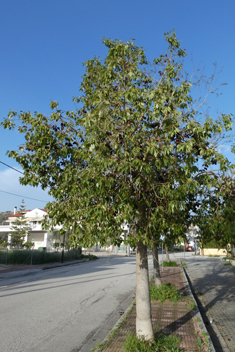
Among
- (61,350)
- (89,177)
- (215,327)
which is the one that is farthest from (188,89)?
(215,327)

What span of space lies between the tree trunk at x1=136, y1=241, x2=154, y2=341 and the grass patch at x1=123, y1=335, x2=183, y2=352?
0.14m

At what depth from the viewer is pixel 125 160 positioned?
4703 millimetres

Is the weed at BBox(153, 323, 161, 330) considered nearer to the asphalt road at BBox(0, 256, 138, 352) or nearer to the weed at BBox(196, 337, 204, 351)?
the weed at BBox(196, 337, 204, 351)

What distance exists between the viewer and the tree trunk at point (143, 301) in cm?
558

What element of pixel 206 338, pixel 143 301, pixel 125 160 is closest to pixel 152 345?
pixel 143 301

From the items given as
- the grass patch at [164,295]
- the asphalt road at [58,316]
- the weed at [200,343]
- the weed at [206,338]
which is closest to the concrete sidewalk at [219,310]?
the weed at [206,338]

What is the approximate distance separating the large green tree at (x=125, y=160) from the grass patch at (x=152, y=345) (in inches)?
7.1

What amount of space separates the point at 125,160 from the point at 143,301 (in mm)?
2815

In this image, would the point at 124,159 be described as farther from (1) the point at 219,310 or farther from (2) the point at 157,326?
(1) the point at 219,310

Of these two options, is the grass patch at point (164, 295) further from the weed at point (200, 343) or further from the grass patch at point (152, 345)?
the grass patch at point (152, 345)

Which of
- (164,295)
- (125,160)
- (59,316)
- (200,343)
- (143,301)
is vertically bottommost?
(59,316)

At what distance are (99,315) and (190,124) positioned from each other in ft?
21.7

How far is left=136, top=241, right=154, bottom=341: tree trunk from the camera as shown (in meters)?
5.58

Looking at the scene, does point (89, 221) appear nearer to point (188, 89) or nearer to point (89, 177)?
point (89, 177)
